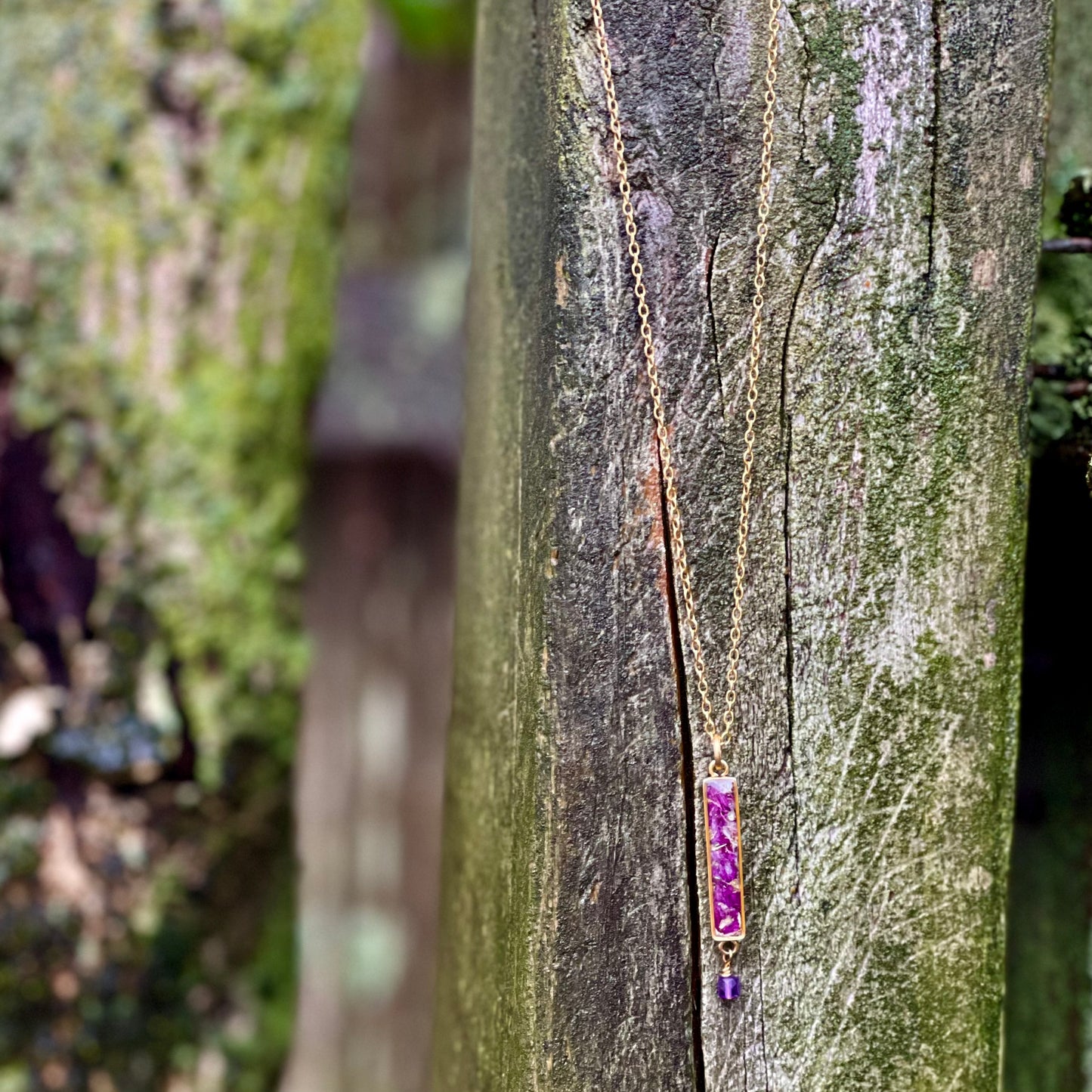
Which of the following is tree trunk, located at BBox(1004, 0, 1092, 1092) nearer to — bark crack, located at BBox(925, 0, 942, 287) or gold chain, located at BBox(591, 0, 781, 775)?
bark crack, located at BBox(925, 0, 942, 287)

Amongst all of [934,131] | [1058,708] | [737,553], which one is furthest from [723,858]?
[934,131]

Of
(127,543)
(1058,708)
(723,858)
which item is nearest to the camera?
(723,858)

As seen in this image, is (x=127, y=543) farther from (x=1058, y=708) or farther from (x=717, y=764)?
(x=1058, y=708)

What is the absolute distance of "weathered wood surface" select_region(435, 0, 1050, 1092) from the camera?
0.81 m

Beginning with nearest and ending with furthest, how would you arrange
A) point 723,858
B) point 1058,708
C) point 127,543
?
point 723,858 → point 1058,708 → point 127,543

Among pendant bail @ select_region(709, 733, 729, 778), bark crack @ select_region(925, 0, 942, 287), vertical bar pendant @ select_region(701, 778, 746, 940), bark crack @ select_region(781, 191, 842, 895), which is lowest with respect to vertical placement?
vertical bar pendant @ select_region(701, 778, 746, 940)

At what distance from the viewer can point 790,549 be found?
2.76ft

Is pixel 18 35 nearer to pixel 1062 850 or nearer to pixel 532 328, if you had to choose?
Answer: pixel 532 328

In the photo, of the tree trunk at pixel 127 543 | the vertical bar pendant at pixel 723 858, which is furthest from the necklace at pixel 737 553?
the tree trunk at pixel 127 543

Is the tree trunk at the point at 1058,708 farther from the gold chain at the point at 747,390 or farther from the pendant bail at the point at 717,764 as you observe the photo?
the pendant bail at the point at 717,764

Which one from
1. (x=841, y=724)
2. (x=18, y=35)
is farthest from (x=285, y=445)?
(x=841, y=724)

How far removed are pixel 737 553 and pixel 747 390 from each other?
0.43 ft

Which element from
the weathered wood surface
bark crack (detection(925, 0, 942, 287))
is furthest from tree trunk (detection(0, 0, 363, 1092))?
bark crack (detection(925, 0, 942, 287))

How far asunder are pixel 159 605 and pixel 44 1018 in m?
0.60
